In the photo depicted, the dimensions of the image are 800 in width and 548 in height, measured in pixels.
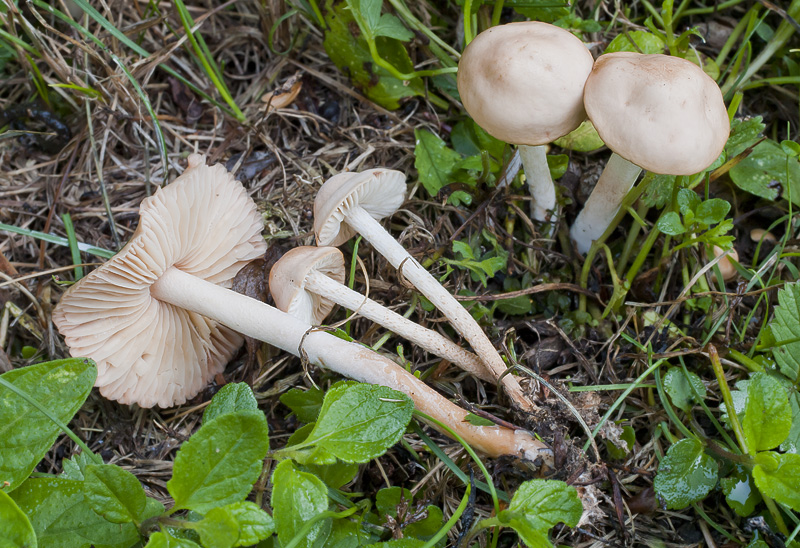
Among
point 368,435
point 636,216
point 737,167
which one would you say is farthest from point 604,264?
point 368,435

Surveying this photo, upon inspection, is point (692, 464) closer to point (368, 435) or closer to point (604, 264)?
point (604, 264)

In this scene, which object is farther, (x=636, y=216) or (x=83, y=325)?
(x=636, y=216)

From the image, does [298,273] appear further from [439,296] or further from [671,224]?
[671,224]

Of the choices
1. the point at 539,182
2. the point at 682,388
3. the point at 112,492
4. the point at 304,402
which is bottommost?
the point at 304,402

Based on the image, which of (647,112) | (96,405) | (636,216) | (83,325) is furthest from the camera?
(96,405)

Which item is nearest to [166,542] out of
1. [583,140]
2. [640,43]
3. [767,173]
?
[583,140]

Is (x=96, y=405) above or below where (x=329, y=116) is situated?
below

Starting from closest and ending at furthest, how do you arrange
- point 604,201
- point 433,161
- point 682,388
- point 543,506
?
point 543,506 → point 682,388 → point 604,201 → point 433,161
